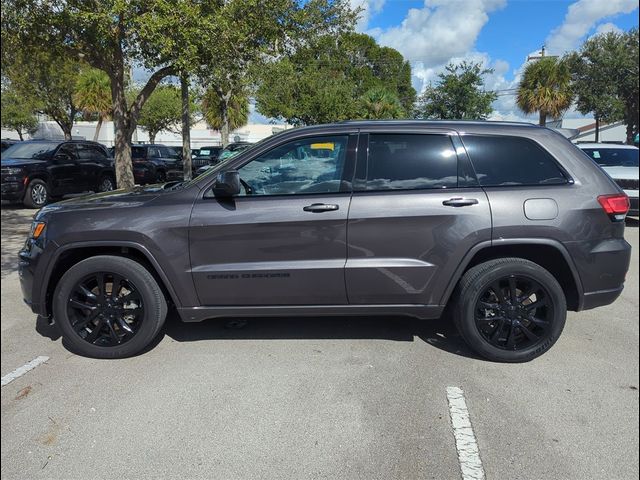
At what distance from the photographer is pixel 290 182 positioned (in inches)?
144

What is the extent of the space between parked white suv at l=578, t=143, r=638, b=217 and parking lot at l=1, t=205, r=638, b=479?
266 inches

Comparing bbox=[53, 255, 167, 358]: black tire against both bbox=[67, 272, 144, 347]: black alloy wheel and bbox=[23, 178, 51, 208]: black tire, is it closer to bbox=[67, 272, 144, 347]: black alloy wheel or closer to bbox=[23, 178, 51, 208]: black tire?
bbox=[67, 272, 144, 347]: black alloy wheel

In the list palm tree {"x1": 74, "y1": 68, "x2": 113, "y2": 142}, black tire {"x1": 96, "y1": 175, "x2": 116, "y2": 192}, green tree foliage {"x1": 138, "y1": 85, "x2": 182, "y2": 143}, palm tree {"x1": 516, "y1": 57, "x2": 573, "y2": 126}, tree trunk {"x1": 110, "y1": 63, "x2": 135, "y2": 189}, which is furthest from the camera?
green tree foliage {"x1": 138, "y1": 85, "x2": 182, "y2": 143}

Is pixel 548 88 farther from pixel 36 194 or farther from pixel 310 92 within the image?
pixel 36 194

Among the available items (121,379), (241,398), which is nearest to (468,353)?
(241,398)

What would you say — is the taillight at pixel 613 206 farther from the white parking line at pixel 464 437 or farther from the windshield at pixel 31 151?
the windshield at pixel 31 151

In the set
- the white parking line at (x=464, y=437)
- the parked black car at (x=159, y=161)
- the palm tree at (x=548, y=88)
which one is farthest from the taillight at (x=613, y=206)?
the palm tree at (x=548, y=88)

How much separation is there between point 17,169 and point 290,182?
10.0 meters

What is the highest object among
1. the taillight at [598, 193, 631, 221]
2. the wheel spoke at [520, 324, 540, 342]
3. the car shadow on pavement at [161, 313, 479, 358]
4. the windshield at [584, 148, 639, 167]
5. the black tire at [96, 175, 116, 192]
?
the windshield at [584, 148, 639, 167]

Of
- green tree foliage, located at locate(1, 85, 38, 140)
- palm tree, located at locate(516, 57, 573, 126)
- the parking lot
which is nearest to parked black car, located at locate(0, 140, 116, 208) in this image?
the parking lot

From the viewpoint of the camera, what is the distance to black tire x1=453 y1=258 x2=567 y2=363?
354 cm

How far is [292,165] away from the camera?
367 centimetres

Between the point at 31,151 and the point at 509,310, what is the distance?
40.9 ft

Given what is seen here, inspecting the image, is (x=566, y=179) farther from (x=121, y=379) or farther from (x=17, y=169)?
(x=17, y=169)
